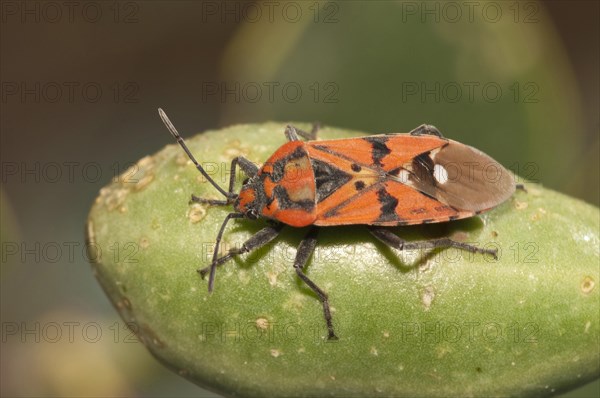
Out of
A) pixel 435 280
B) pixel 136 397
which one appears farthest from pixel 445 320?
pixel 136 397

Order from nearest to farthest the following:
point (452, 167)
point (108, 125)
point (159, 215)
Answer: point (159, 215) < point (452, 167) < point (108, 125)

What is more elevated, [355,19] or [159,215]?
[355,19]

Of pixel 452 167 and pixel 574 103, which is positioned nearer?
pixel 452 167

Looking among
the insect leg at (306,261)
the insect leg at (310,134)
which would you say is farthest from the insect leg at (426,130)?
the insect leg at (306,261)

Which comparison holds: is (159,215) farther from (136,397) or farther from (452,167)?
(136,397)

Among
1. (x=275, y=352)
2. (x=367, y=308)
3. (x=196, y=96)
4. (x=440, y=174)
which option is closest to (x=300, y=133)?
(x=440, y=174)

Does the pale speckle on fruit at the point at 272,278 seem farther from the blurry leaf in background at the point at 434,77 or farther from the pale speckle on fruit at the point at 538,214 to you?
the blurry leaf in background at the point at 434,77

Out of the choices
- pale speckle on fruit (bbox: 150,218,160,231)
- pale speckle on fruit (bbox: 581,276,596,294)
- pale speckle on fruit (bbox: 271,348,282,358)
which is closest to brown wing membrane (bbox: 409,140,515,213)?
pale speckle on fruit (bbox: 581,276,596,294)

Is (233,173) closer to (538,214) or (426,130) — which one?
(426,130)
